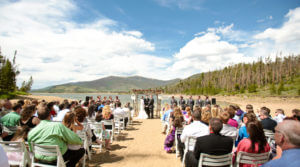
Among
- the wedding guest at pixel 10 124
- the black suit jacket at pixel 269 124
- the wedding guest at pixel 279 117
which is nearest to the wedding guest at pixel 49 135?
the wedding guest at pixel 10 124

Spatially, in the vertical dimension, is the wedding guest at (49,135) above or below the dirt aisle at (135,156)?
above

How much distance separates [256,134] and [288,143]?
139cm

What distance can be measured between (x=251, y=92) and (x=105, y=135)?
53.8 meters

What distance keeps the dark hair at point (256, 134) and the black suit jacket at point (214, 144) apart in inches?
15.7

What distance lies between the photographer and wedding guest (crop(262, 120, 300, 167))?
157 centimetres

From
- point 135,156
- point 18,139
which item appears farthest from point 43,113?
point 135,156

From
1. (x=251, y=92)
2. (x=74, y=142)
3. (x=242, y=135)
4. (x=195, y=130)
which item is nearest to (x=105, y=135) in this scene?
(x=74, y=142)

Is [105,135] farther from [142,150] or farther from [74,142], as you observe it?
[74,142]

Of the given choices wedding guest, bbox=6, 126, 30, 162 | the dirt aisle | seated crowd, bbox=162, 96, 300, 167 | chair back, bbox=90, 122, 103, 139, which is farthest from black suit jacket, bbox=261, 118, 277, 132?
wedding guest, bbox=6, 126, 30, 162

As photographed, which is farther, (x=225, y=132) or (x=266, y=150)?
(x=225, y=132)

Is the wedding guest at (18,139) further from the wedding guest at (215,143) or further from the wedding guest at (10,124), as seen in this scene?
the wedding guest at (215,143)

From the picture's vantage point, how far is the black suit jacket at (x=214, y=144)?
294 cm

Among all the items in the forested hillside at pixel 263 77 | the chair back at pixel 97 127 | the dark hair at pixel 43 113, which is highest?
the forested hillside at pixel 263 77

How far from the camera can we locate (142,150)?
5977 mm
